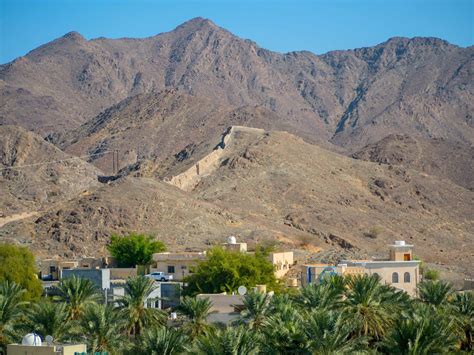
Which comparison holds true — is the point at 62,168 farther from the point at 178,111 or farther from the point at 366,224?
the point at 178,111

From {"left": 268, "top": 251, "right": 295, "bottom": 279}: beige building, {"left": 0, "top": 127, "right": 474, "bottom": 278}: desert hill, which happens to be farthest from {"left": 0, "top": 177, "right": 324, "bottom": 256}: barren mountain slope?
{"left": 268, "top": 251, "right": 295, "bottom": 279}: beige building

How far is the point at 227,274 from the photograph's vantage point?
190 ft

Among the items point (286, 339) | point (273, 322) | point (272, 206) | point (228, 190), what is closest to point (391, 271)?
point (273, 322)

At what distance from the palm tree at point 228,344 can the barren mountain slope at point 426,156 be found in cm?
11721

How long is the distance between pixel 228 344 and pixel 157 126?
126126mm

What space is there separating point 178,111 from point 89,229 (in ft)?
219

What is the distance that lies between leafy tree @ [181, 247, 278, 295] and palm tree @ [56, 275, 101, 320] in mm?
9966

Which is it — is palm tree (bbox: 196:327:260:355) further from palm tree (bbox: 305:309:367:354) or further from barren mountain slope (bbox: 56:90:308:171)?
barren mountain slope (bbox: 56:90:308:171)

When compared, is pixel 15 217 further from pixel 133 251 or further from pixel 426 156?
pixel 426 156

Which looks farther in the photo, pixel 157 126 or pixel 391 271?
pixel 157 126

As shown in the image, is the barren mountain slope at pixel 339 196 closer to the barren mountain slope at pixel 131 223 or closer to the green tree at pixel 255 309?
the barren mountain slope at pixel 131 223

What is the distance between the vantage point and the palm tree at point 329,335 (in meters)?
34.1

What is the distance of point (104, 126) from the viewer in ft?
540

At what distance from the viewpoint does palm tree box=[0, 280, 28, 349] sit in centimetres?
4181
